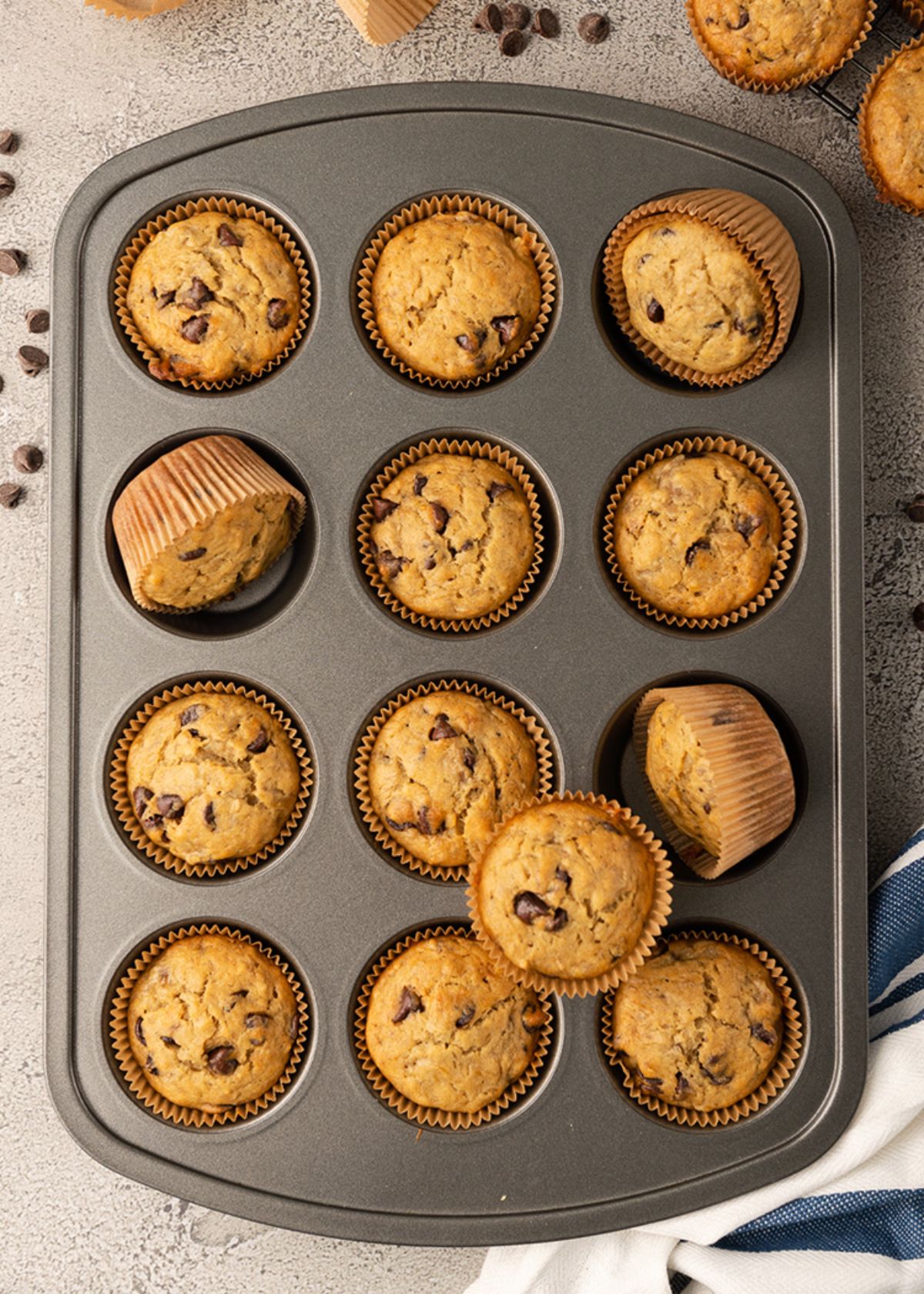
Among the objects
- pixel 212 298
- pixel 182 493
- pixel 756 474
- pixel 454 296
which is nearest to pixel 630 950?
pixel 756 474

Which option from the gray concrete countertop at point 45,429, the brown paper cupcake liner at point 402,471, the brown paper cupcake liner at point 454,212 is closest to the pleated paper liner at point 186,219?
the brown paper cupcake liner at point 454,212

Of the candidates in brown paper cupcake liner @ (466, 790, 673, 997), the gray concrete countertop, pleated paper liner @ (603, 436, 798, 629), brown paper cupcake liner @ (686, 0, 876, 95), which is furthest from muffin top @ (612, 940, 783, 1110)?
brown paper cupcake liner @ (686, 0, 876, 95)

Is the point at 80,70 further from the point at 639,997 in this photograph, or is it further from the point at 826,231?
the point at 639,997

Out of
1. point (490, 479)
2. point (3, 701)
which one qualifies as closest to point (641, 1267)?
point (490, 479)

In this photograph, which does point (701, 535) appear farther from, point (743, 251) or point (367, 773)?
point (367, 773)

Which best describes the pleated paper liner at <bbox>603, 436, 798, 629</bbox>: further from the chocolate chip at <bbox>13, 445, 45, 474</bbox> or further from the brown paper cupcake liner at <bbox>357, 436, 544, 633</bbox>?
the chocolate chip at <bbox>13, 445, 45, 474</bbox>

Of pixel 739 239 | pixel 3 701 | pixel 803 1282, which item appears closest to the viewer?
pixel 739 239

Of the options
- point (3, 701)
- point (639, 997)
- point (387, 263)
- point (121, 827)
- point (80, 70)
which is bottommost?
point (639, 997)
